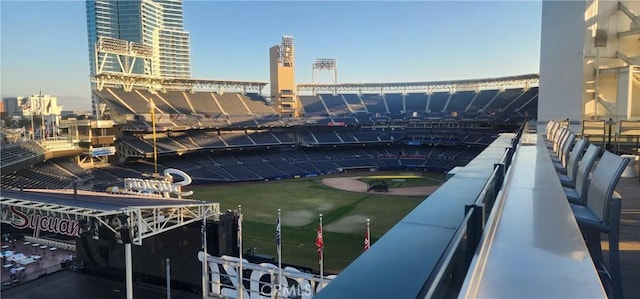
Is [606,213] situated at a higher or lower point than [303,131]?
higher

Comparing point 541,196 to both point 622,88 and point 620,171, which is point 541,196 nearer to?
point 620,171

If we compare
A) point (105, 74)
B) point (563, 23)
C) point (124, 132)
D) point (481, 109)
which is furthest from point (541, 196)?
point (481, 109)

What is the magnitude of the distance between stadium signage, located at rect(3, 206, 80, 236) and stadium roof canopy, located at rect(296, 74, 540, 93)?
5807 cm

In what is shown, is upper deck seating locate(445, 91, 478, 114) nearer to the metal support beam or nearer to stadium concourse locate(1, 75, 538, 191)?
stadium concourse locate(1, 75, 538, 191)

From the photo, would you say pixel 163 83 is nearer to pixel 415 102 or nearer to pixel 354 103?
pixel 354 103

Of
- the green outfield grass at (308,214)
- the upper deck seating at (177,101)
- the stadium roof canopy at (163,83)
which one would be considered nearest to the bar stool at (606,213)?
the green outfield grass at (308,214)

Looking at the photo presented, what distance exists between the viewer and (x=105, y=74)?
4728 centimetres

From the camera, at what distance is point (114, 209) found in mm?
13492

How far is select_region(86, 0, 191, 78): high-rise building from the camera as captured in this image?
112 metres

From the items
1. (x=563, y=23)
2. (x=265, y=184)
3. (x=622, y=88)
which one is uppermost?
(x=563, y=23)

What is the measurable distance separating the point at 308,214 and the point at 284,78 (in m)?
44.0

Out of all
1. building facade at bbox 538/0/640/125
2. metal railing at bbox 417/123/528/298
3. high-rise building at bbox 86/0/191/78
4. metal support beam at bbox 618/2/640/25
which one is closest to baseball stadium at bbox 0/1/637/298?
metal railing at bbox 417/123/528/298

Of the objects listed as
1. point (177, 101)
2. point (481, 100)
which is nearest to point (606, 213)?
point (177, 101)

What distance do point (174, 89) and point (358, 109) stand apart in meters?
30.4
